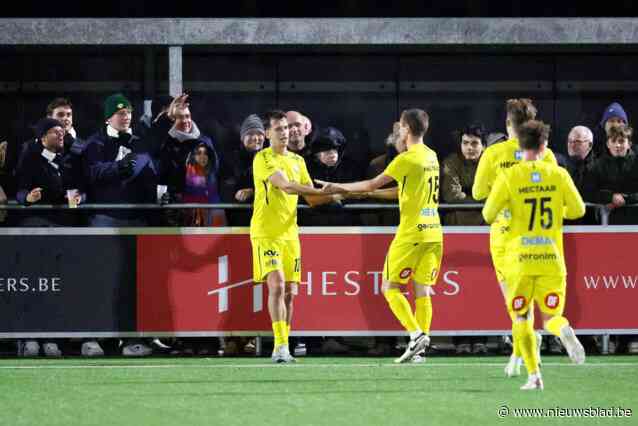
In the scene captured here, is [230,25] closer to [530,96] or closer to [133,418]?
[530,96]

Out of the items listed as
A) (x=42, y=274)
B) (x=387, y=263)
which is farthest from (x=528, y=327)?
(x=42, y=274)

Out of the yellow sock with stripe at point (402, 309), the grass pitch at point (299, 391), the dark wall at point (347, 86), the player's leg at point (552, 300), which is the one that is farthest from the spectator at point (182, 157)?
the player's leg at point (552, 300)

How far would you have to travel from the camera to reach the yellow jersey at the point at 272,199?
43.3 ft

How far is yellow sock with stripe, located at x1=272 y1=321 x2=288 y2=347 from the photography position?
13148 mm

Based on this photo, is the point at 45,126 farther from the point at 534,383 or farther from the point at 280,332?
the point at 534,383

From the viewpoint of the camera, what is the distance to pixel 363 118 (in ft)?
60.1

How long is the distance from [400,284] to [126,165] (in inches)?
120

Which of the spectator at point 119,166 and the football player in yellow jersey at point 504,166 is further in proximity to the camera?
the spectator at point 119,166

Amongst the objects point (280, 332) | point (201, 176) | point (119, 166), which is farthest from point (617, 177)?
point (119, 166)

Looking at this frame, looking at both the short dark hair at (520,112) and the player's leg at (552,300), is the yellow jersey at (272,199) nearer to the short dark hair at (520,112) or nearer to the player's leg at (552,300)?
the short dark hair at (520,112)

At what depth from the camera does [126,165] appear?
46.7 feet

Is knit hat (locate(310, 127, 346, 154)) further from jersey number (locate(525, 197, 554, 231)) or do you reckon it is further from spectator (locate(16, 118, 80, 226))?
jersey number (locate(525, 197, 554, 231))

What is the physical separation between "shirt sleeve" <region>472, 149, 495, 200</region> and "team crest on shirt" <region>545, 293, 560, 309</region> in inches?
63.4
